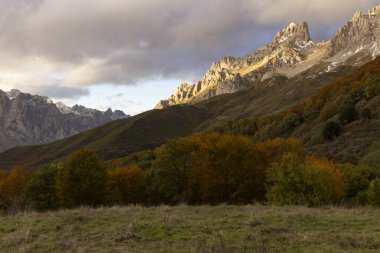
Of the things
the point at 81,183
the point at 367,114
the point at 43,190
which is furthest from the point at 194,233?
the point at 367,114

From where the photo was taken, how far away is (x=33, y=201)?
6700 cm

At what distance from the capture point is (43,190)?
69.7m

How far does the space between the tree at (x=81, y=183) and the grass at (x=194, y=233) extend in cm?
3577

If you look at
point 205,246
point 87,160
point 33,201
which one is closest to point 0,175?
point 33,201

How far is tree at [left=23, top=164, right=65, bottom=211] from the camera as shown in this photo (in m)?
67.3

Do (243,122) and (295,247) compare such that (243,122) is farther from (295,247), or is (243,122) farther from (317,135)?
(295,247)

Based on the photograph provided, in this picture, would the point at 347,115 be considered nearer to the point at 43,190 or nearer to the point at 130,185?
the point at 130,185

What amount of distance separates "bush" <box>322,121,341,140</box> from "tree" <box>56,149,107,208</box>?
2897 inches

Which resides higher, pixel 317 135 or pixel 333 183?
pixel 317 135

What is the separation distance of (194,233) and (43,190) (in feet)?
195

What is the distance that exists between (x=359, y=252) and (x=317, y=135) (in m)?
107

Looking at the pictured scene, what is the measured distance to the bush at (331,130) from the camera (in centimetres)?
11000

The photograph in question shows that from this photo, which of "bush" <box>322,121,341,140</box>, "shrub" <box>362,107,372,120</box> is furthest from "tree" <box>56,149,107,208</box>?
"shrub" <box>362,107,372,120</box>

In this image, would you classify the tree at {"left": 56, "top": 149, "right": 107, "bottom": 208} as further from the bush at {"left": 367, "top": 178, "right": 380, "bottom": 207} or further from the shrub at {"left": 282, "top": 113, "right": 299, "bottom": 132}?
the shrub at {"left": 282, "top": 113, "right": 299, "bottom": 132}
